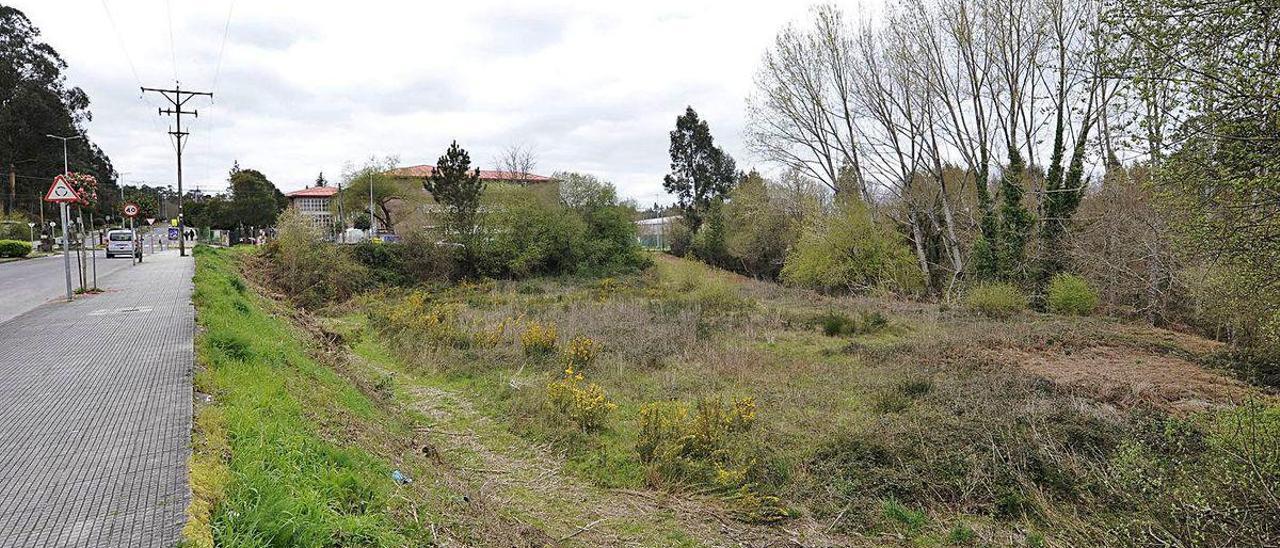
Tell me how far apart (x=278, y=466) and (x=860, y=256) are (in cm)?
2740

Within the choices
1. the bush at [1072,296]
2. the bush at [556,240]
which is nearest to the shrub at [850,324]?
the bush at [1072,296]

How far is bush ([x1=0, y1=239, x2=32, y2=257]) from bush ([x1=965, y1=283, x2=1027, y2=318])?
40.4m

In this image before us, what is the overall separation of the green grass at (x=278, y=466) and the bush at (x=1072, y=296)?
21.0 meters

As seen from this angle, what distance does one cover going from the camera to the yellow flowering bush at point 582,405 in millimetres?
9172

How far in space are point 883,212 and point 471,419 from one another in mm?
23931

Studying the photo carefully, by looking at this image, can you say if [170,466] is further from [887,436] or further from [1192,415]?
[1192,415]

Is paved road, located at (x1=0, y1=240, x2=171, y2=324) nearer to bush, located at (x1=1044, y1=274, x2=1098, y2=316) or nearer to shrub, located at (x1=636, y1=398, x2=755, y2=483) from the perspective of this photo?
shrub, located at (x1=636, y1=398, x2=755, y2=483)

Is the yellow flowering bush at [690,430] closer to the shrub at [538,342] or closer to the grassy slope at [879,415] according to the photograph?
the grassy slope at [879,415]

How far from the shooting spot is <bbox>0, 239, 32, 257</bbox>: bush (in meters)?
29.8

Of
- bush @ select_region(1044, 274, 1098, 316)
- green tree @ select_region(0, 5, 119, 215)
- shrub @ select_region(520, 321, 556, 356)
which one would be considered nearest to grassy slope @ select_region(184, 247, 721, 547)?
shrub @ select_region(520, 321, 556, 356)

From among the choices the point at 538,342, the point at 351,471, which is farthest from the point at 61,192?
the point at 351,471

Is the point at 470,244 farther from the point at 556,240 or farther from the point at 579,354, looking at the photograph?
the point at 579,354

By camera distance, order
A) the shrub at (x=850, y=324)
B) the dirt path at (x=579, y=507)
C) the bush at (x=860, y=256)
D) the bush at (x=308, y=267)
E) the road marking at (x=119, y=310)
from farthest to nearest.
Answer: the bush at (x=860, y=256) < the bush at (x=308, y=267) < the shrub at (x=850, y=324) < the road marking at (x=119, y=310) < the dirt path at (x=579, y=507)

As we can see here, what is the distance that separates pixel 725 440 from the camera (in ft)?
26.9
